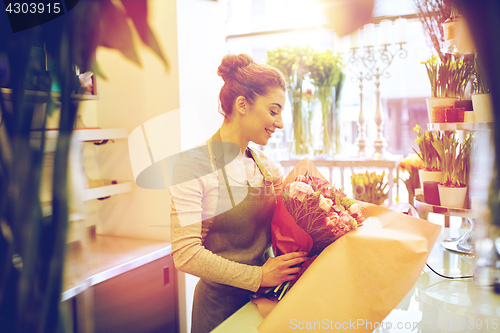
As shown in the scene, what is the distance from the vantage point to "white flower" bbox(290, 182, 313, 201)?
0.77 m

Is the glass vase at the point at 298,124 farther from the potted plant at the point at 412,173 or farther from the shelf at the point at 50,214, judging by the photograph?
the shelf at the point at 50,214

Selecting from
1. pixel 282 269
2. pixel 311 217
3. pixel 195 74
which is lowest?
pixel 282 269

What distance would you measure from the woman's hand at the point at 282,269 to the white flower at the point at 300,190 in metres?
0.15

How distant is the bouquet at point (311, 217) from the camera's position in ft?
2.43

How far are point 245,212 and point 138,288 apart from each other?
73 centimetres

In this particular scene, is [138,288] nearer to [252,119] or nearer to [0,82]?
[252,119]

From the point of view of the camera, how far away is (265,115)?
38.8 inches

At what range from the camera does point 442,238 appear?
64.6 inches

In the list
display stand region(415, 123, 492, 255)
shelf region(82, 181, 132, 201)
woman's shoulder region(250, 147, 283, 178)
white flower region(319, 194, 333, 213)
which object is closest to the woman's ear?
woman's shoulder region(250, 147, 283, 178)

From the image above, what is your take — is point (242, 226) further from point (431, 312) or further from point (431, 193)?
point (431, 193)

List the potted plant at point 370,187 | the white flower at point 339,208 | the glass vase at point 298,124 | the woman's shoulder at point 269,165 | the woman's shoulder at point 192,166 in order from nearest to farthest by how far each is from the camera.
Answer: the white flower at point 339,208 < the woman's shoulder at point 192,166 < the woman's shoulder at point 269,165 < the potted plant at point 370,187 < the glass vase at point 298,124

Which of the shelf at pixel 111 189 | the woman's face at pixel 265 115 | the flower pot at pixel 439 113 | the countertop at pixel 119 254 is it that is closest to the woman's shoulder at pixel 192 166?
the woman's face at pixel 265 115

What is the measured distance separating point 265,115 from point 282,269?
0.45 m

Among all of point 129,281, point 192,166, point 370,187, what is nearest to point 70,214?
point 192,166
